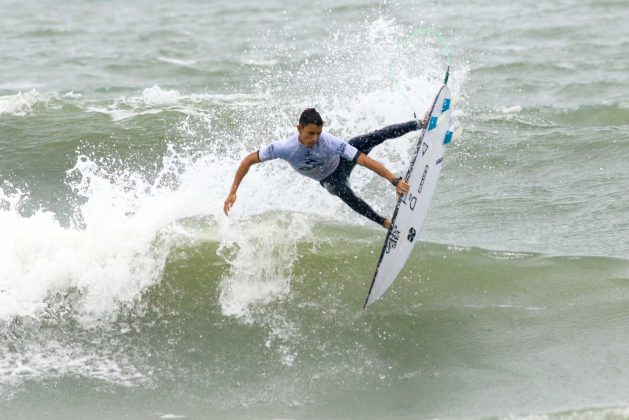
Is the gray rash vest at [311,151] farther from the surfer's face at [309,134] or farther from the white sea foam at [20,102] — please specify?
the white sea foam at [20,102]

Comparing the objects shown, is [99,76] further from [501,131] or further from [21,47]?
[501,131]

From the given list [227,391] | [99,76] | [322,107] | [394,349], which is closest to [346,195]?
[394,349]

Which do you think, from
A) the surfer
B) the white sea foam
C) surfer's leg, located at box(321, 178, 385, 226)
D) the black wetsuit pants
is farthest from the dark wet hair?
the white sea foam

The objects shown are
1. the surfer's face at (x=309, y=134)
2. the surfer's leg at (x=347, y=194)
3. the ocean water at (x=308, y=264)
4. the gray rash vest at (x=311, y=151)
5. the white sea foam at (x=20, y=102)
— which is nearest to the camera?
the ocean water at (x=308, y=264)

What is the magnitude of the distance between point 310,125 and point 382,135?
0.87 metres

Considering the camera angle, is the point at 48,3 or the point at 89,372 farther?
the point at 48,3

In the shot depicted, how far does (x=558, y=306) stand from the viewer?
8086mm

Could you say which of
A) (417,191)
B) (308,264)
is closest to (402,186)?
(417,191)

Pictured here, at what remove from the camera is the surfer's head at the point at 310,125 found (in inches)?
285

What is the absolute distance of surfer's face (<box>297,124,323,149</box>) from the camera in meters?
7.26

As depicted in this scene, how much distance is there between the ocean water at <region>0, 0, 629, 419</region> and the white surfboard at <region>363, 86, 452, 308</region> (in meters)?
0.55

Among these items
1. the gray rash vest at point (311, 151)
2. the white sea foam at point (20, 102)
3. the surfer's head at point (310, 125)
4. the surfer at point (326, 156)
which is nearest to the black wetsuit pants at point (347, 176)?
the surfer at point (326, 156)

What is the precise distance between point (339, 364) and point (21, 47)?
697 inches

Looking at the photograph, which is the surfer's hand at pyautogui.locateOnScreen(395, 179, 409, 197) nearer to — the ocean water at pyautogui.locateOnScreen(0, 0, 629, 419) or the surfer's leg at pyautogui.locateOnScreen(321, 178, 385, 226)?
the surfer's leg at pyautogui.locateOnScreen(321, 178, 385, 226)
